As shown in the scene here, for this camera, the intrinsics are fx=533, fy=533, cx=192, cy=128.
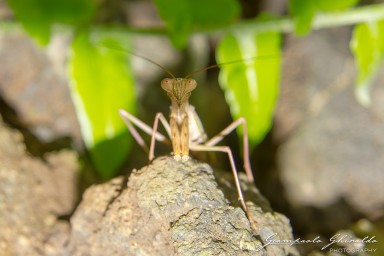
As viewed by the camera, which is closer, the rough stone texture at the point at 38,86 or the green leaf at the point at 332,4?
the green leaf at the point at 332,4

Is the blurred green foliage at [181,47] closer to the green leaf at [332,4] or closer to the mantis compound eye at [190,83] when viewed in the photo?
the green leaf at [332,4]

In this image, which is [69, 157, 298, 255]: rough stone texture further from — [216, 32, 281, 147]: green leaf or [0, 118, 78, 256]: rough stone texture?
[216, 32, 281, 147]: green leaf

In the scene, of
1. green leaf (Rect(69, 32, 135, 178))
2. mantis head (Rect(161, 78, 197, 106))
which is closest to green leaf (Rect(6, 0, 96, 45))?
green leaf (Rect(69, 32, 135, 178))

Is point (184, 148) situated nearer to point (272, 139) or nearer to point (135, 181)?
point (135, 181)

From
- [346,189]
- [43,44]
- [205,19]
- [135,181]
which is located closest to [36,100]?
[43,44]

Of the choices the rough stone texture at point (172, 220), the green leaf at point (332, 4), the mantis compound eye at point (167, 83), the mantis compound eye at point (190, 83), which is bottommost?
the rough stone texture at point (172, 220)

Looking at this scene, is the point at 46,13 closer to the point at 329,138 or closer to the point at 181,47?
the point at 181,47

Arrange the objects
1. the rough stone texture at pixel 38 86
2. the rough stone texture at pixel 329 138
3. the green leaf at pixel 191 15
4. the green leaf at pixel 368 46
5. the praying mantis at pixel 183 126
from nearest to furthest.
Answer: the praying mantis at pixel 183 126
the green leaf at pixel 191 15
the green leaf at pixel 368 46
the rough stone texture at pixel 38 86
the rough stone texture at pixel 329 138

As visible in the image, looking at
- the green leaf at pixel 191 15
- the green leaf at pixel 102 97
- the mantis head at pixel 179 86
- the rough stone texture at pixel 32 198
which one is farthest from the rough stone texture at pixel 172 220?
the green leaf at pixel 191 15

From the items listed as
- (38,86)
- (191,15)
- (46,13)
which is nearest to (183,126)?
(191,15)
